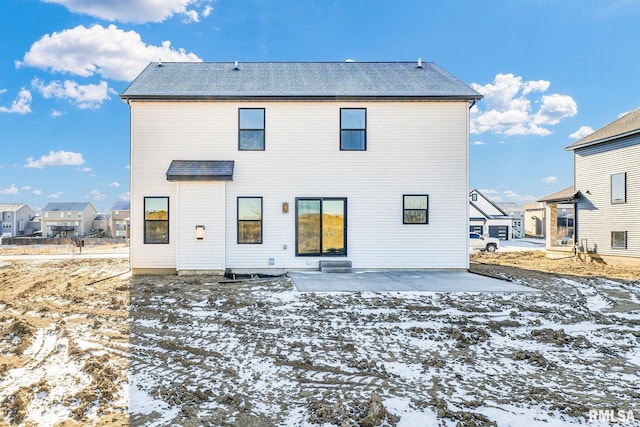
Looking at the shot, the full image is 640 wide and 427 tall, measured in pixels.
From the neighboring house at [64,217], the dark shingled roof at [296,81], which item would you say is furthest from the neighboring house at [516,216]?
the neighboring house at [64,217]

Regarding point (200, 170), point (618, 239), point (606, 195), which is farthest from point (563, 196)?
point (200, 170)

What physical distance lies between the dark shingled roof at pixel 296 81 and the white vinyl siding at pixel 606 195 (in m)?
8.19

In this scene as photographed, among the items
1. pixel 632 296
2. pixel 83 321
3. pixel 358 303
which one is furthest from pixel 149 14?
pixel 632 296

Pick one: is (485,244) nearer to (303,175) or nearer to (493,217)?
(493,217)

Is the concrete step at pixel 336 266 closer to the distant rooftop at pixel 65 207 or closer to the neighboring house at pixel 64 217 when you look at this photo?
the neighboring house at pixel 64 217

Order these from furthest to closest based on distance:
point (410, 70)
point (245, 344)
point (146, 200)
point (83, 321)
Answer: point (410, 70), point (146, 200), point (83, 321), point (245, 344)

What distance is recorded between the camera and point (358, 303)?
717cm

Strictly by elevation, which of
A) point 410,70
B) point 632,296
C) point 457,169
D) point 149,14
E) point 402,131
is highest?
point 149,14

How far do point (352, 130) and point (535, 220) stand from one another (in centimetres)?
4422

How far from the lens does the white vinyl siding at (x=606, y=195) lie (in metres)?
13.8

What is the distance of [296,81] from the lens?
39.4 ft

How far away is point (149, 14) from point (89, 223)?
179 feet

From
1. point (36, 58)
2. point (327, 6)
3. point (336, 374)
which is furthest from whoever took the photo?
point (36, 58)

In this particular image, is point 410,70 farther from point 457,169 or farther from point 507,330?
point 507,330
